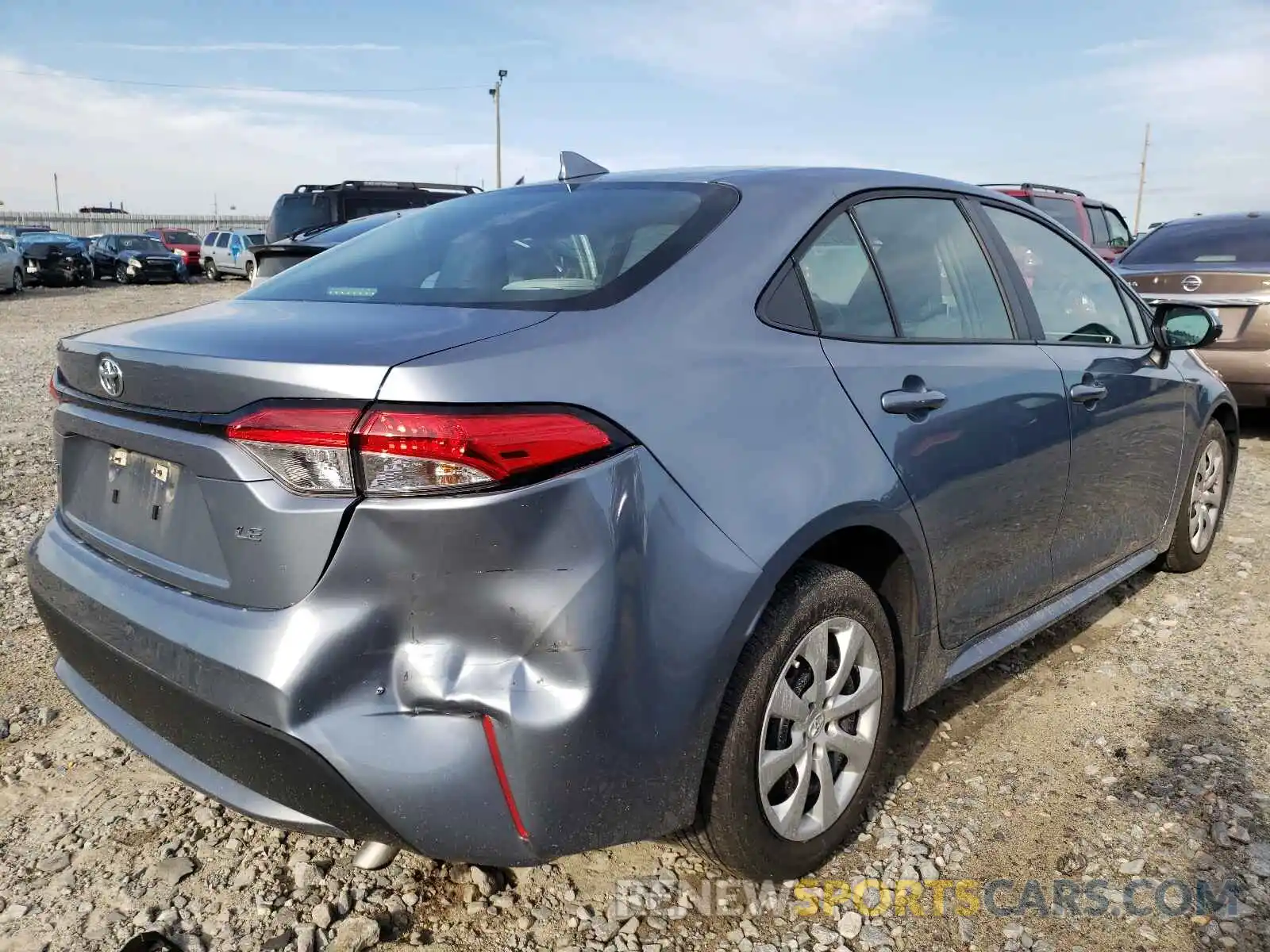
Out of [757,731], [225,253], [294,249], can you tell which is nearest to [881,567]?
[757,731]

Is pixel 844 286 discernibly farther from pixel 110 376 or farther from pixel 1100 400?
pixel 110 376

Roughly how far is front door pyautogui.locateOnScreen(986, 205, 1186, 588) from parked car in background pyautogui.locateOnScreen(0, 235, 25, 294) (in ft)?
75.7

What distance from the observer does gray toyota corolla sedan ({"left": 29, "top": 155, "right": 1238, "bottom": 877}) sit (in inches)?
67.1

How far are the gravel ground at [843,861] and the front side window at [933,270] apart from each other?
4.05 ft

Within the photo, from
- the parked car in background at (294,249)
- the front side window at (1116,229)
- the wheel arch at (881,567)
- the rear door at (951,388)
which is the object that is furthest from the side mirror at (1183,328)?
the front side window at (1116,229)

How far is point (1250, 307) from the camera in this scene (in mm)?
6668

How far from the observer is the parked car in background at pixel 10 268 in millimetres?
21141

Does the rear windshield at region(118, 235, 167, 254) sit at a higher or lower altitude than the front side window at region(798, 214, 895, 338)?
lower

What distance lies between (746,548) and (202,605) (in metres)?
1.02

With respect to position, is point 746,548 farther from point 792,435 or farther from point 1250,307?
point 1250,307

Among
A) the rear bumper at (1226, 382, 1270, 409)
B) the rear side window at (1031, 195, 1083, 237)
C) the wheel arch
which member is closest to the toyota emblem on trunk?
the wheel arch

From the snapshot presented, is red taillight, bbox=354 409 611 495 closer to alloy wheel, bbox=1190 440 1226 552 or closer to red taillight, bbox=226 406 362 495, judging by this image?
red taillight, bbox=226 406 362 495

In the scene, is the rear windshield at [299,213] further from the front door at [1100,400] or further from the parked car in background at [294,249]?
the front door at [1100,400]

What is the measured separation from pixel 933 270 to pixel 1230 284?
5104mm
